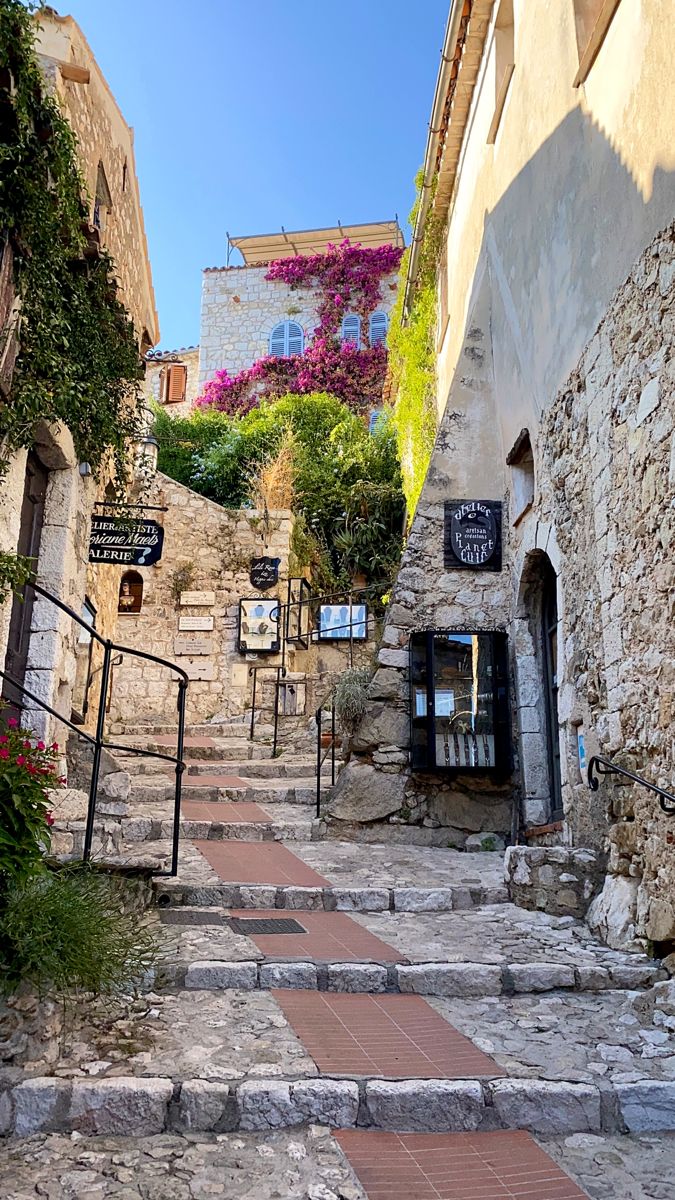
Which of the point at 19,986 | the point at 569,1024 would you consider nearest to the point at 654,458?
the point at 569,1024

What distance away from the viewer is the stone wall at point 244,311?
2256 cm

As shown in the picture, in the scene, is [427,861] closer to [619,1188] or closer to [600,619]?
[600,619]

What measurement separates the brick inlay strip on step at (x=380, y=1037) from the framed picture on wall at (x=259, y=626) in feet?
27.7

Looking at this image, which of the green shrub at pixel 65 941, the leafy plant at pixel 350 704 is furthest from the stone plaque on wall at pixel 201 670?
the green shrub at pixel 65 941

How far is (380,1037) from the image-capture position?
9.80 feet

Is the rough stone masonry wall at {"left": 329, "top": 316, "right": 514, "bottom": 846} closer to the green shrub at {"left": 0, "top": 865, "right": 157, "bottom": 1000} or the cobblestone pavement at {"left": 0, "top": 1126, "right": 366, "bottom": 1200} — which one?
the green shrub at {"left": 0, "top": 865, "right": 157, "bottom": 1000}

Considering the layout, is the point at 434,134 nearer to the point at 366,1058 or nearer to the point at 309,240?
the point at 366,1058

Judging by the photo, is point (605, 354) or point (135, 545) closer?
point (605, 354)

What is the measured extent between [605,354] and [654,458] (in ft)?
3.25

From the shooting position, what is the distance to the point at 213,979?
3.40 m

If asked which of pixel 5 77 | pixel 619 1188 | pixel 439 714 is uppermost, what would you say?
pixel 5 77

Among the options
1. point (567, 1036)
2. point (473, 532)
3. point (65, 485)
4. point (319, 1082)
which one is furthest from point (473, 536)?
point (319, 1082)

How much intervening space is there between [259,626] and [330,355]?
1136 centimetres

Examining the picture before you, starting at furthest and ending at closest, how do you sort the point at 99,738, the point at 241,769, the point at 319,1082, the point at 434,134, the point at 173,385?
the point at 173,385
the point at 434,134
the point at 241,769
the point at 99,738
the point at 319,1082
